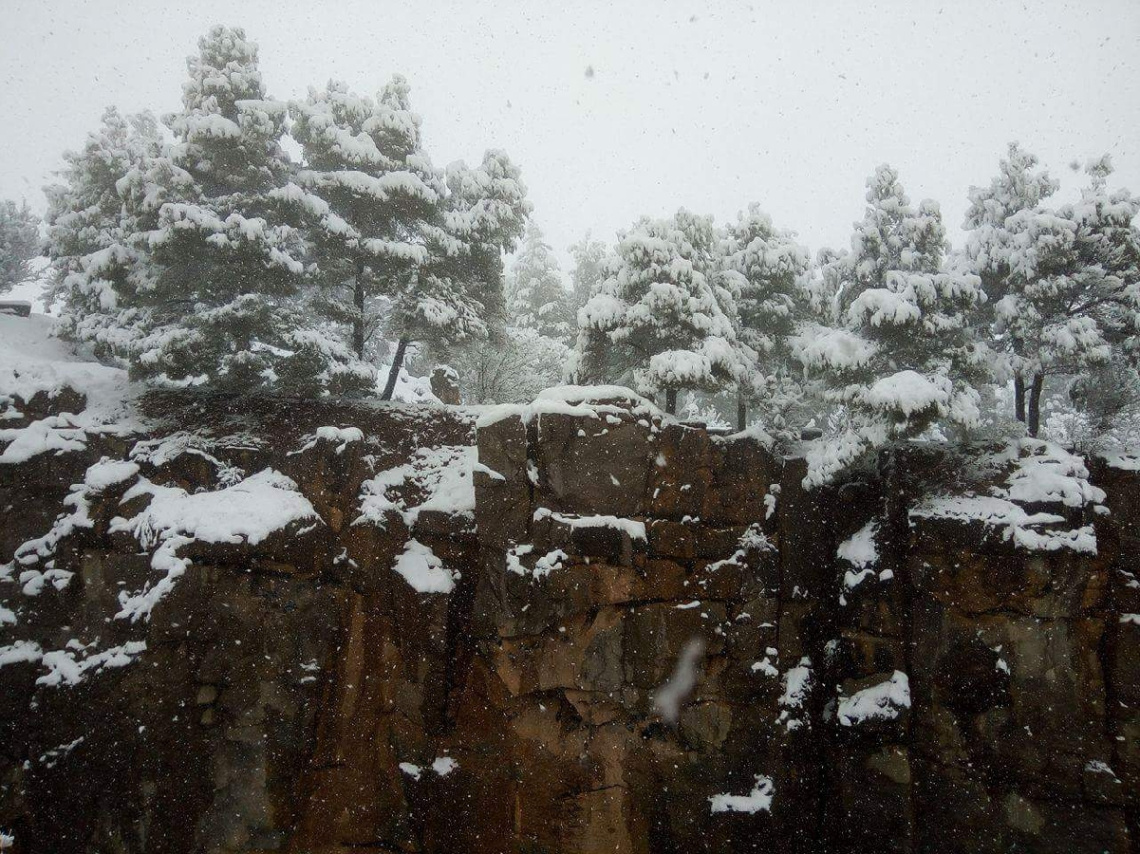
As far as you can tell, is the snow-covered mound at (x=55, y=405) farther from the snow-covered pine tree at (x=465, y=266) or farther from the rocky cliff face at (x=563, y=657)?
the snow-covered pine tree at (x=465, y=266)

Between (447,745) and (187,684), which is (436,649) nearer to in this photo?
(447,745)

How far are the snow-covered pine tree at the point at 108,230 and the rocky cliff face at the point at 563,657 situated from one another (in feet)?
8.57

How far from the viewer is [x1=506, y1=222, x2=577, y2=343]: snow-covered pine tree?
23.8 metres

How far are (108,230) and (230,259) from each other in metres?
5.54

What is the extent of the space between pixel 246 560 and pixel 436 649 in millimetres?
3754

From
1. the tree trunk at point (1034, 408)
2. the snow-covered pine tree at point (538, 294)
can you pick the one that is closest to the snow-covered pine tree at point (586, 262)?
the snow-covered pine tree at point (538, 294)

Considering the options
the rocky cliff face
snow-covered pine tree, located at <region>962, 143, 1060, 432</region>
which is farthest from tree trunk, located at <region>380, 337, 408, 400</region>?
snow-covered pine tree, located at <region>962, 143, 1060, 432</region>

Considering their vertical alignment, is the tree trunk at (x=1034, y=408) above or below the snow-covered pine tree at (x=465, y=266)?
below

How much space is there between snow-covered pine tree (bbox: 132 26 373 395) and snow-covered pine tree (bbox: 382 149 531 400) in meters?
2.16

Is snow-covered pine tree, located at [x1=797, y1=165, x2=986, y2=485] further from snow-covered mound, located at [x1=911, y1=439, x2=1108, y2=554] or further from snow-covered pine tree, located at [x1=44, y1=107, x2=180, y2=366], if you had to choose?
snow-covered pine tree, located at [x1=44, y1=107, x2=180, y2=366]

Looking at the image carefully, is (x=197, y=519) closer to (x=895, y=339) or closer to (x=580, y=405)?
(x=580, y=405)

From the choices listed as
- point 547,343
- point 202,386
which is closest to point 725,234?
point 547,343

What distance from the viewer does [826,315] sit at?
14898mm

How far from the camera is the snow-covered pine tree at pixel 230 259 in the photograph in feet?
38.3
